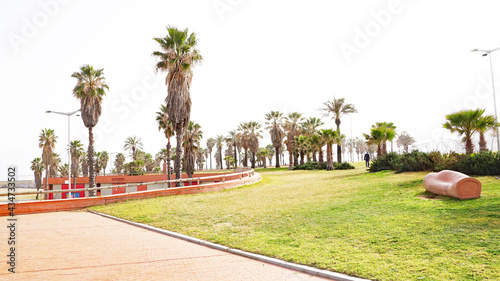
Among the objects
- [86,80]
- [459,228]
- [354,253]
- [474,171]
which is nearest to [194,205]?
[354,253]

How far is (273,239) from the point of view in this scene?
795 cm

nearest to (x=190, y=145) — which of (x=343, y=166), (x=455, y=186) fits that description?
(x=343, y=166)

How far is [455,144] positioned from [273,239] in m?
32.7

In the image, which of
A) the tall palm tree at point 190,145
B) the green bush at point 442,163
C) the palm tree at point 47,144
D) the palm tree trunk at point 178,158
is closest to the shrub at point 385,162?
the green bush at point 442,163

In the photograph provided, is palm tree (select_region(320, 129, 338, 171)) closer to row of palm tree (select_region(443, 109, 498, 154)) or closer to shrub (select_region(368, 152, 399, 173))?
shrub (select_region(368, 152, 399, 173))

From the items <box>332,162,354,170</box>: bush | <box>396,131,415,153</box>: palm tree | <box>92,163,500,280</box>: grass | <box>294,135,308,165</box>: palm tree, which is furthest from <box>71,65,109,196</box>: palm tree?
<box>396,131,415,153</box>: palm tree

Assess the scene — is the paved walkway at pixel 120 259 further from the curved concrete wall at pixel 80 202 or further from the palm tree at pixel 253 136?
the palm tree at pixel 253 136

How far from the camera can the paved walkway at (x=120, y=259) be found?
5.72 m

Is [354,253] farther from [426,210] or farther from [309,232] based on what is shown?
[426,210]

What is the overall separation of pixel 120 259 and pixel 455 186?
438 inches

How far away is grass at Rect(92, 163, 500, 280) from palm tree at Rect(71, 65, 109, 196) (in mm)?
21660

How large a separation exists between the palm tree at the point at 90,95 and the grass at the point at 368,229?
21.7m

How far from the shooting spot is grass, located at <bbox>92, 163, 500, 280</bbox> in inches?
219

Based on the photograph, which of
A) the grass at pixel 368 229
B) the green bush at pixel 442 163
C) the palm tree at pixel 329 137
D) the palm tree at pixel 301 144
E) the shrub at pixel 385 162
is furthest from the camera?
the palm tree at pixel 301 144
